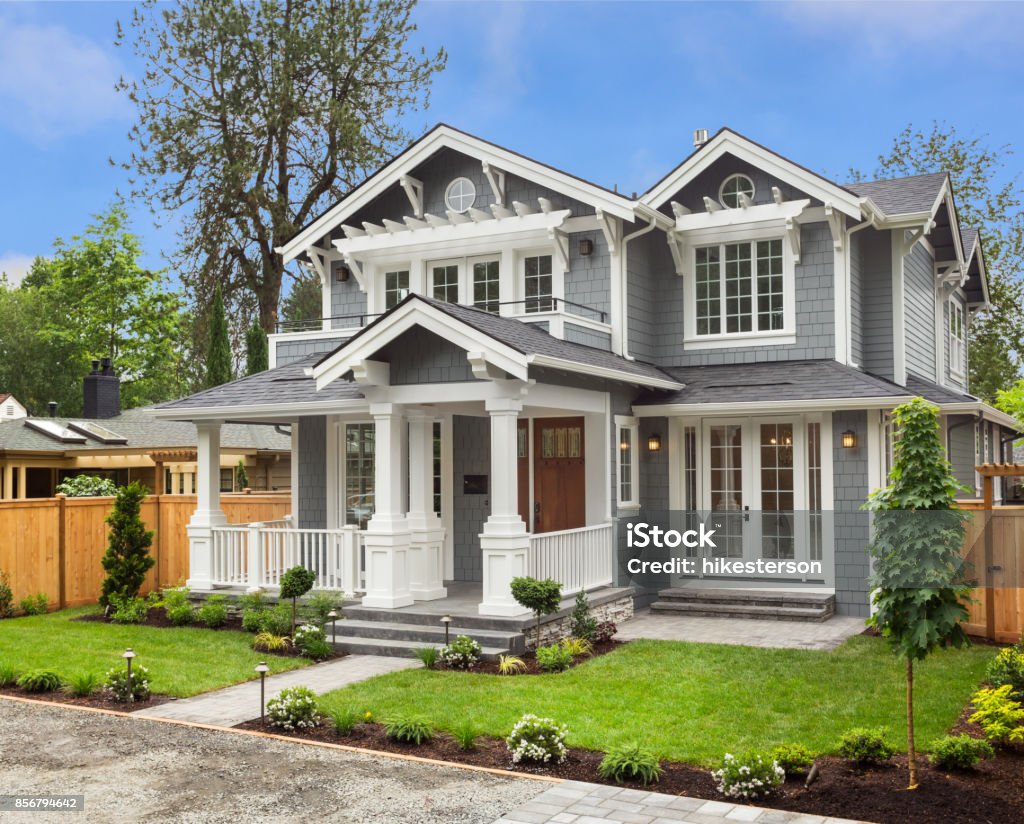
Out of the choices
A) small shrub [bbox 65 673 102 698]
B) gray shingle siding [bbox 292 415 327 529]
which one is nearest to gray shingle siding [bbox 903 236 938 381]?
gray shingle siding [bbox 292 415 327 529]

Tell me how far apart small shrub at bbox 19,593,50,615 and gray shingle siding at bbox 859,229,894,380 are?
40.8 ft

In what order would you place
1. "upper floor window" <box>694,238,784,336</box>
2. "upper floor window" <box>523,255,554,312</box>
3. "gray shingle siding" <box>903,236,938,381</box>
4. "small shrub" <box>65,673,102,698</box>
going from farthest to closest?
"gray shingle siding" <box>903,236,938,381</box>, "upper floor window" <box>523,255,554,312</box>, "upper floor window" <box>694,238,784,336</box>, "small shrub" <box>65,673,102,698</box>

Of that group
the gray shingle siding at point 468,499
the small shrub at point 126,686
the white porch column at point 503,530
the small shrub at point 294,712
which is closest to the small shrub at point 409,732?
the small shrub at point 294,712

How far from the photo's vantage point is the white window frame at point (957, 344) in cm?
1939

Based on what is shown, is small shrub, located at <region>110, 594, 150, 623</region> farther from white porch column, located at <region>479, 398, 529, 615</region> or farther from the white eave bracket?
the white eave bracket

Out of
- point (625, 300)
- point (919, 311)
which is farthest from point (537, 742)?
point (919, 311)

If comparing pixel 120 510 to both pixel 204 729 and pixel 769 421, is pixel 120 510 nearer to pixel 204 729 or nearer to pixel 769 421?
pixel 204 729

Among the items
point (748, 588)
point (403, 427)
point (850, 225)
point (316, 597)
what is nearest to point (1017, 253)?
point (850, 225)

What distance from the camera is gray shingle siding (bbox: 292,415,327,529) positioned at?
50.2 feet

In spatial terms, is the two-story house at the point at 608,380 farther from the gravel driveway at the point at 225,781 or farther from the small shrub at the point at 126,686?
the gravel driveway at the point at 225,781

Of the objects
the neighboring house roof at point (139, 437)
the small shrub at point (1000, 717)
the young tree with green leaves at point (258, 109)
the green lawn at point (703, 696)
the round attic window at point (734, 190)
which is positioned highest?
the young tree with green leaves at point (258, 109)

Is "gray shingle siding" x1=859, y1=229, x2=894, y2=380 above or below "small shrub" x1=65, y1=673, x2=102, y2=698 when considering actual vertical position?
above

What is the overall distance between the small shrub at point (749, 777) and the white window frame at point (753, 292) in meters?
9.09

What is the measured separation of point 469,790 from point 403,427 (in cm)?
838
